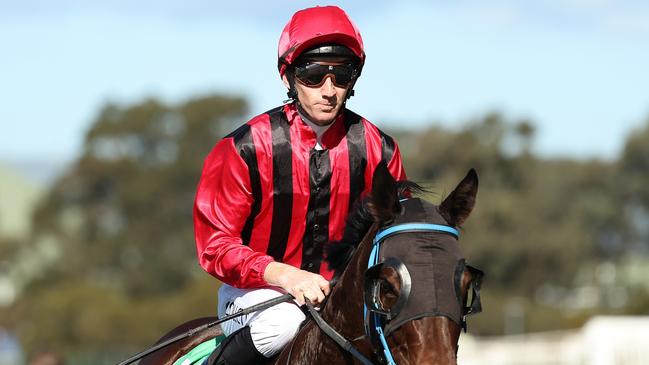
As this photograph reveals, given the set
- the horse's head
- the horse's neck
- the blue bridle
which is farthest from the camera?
the horse's neck

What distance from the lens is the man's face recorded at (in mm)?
5012

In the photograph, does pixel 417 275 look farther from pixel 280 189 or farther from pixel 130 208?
pixel 130 208

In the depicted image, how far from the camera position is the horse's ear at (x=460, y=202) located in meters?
4.29

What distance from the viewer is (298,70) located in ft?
16.6

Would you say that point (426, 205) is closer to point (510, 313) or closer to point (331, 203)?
point (331, 203)

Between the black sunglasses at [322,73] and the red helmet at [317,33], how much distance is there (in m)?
0.06

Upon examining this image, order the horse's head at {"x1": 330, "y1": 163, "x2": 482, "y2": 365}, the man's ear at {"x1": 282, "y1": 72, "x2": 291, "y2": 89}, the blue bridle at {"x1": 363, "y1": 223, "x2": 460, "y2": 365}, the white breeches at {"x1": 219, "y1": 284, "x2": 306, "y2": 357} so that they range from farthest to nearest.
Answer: the man's ear at {"x1": 282, "y1": 72, "x2": 291, "y2": 89}
the white breeches at {"x1": 219, "y1": 284, "x2": 306, "y2": 357}
the blue bridle at {"x1": 363, "y1": 223, "x2": 460, "y2": 365}
the horse's head at {"x1": 330, "y1": 163, "x2": 482, "y2": 365}

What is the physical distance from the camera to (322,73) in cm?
501

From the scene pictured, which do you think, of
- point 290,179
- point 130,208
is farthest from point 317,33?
point 130,208

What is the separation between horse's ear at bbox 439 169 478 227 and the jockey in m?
0.83

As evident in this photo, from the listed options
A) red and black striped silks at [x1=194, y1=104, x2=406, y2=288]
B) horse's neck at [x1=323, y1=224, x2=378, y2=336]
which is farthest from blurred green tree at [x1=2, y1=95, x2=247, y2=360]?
horse's neck at [x1=323, y1=224, x2=378, y2=336]

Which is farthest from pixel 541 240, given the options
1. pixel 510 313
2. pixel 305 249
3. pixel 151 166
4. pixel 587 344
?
pixel 305 249

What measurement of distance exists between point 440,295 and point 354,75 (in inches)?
50.2

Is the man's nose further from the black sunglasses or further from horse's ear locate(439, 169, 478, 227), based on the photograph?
horse's ear locate(439, 169, 478, 227)
